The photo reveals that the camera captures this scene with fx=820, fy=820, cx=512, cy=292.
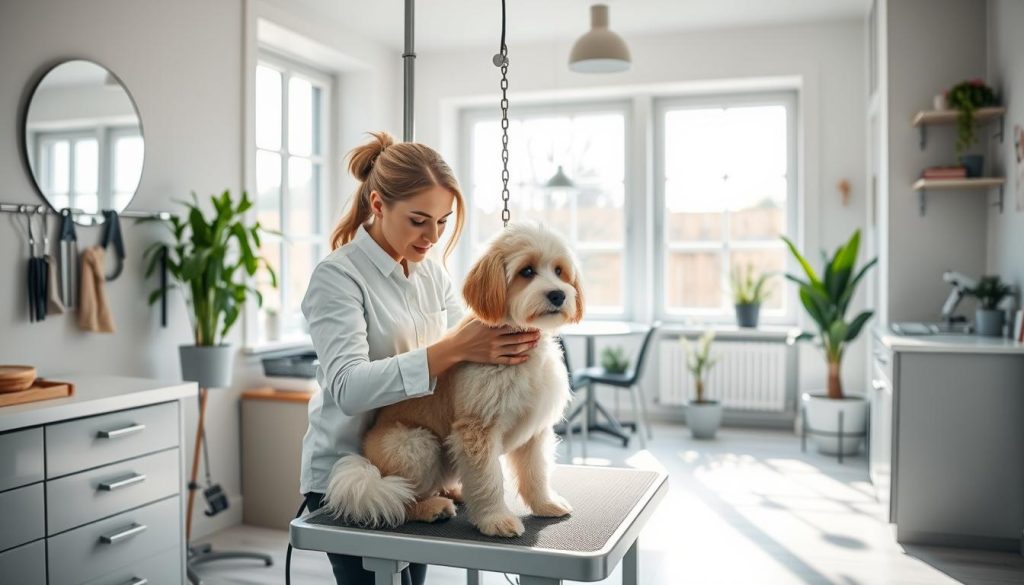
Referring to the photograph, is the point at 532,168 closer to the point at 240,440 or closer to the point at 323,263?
the point at 240,440

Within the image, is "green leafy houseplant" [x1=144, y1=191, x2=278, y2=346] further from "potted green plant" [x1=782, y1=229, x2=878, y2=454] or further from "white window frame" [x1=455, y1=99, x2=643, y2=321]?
"potted green plant" [x1=782, y1=229, x2=878, y2=454]

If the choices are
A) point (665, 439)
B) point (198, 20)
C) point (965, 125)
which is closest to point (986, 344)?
point (965, 125)

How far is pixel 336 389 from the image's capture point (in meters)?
1.38

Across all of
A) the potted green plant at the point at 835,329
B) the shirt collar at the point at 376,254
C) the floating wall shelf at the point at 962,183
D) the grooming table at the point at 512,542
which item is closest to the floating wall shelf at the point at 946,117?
the floating wall shelf at the point at 962,183

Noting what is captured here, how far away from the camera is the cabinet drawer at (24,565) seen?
2.17m

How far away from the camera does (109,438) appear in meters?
2.51

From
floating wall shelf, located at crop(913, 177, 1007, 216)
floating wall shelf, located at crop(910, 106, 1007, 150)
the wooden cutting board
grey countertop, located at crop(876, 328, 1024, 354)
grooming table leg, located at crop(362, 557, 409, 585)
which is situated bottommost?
grooming table leg, located at crop(362, 557, 409, 585)

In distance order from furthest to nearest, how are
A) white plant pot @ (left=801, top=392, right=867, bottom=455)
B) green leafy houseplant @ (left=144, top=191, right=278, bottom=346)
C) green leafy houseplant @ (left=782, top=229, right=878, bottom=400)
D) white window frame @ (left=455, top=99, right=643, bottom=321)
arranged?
white window frame @ (left=455, top=99, right=643, bottom=321) < white plant pot @ (left=801, top=392, right=867, bottom=455) < green leafy houseplant @ (left=782, top=229, right=878, bottom=400) < green leafy houseplant @ (left=144, top=191, right=278, bottom=346)

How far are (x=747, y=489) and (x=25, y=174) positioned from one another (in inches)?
145

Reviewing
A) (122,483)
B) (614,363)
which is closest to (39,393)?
(122,483)

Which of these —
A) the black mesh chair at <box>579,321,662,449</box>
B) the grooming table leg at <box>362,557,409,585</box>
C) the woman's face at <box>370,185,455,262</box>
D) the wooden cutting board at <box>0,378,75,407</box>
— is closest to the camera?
the grooming table leg at <box>362,557,409,585</box>

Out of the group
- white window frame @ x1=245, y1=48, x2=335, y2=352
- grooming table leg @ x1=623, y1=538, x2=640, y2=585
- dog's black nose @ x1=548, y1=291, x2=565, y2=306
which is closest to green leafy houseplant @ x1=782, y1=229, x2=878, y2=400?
white window frame @ x1=245, y1=48, x2=335, y2=352

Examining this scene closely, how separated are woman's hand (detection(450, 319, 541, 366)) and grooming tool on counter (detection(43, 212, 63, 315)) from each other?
239 cm

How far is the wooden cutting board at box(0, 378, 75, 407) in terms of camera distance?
2.31 metres
